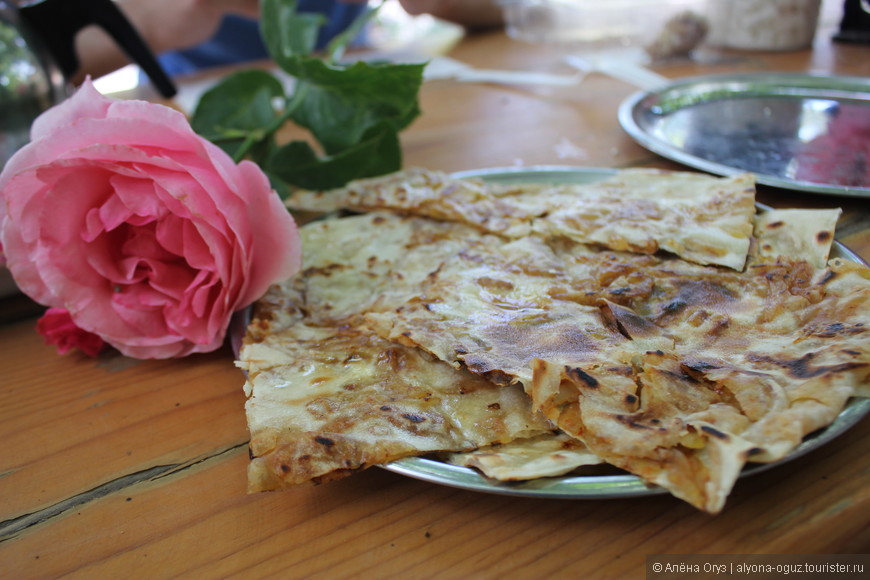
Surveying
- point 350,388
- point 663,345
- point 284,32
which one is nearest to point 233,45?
point 284,32

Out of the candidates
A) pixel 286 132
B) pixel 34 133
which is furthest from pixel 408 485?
pixel 286 132

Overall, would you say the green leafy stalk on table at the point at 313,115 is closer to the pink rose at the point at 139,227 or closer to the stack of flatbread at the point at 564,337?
the stack of flatbread at the point at 564,337

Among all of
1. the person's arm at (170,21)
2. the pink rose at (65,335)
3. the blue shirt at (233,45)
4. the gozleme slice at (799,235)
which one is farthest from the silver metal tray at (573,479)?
the blue shirt at (233,45)

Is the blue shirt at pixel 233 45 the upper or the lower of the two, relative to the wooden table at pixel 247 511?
upper

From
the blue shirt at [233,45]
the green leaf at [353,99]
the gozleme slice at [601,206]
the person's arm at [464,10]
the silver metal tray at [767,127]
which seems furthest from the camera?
the blue shirt at [233,45]

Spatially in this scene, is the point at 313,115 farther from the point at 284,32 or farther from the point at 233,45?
the point at 233,45

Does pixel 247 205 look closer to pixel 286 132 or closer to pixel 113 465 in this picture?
pixel 113 465

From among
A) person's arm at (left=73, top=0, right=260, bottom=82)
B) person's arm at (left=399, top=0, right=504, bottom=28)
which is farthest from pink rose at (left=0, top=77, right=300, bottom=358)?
person's arm at (left=399, top=0, right=504, bottom=28)
